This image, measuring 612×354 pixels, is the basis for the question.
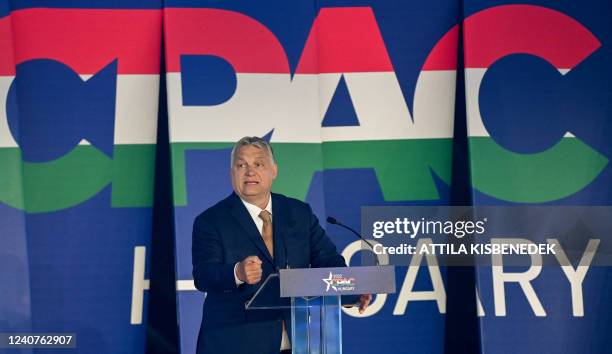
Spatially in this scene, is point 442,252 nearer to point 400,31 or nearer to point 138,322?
point 400,31

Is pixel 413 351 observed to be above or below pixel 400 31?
below

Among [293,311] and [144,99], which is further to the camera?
[144,99]

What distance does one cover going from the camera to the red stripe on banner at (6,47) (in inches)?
233

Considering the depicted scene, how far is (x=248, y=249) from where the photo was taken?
5168 mm

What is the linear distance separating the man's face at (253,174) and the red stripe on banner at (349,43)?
3.06 feet

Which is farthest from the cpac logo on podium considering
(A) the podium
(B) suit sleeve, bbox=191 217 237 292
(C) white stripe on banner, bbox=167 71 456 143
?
(C) white stripe on banner, bbox=167 71 456 143

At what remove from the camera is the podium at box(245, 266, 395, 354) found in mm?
4023

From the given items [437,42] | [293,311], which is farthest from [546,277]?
[293,311]

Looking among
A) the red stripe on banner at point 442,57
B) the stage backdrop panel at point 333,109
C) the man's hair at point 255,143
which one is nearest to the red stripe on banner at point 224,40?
the stage backdrop panel at point 333,109

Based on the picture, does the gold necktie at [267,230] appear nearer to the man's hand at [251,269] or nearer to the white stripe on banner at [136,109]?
the man's hand at [251,269]

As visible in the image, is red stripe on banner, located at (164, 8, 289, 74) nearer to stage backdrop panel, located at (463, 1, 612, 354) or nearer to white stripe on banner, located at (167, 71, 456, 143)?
white stripe on banner, located at (167, 71, 456, 143)

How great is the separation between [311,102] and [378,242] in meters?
1.01

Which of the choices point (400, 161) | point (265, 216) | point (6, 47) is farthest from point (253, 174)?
point (6, 47)

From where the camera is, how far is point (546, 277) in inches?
241
